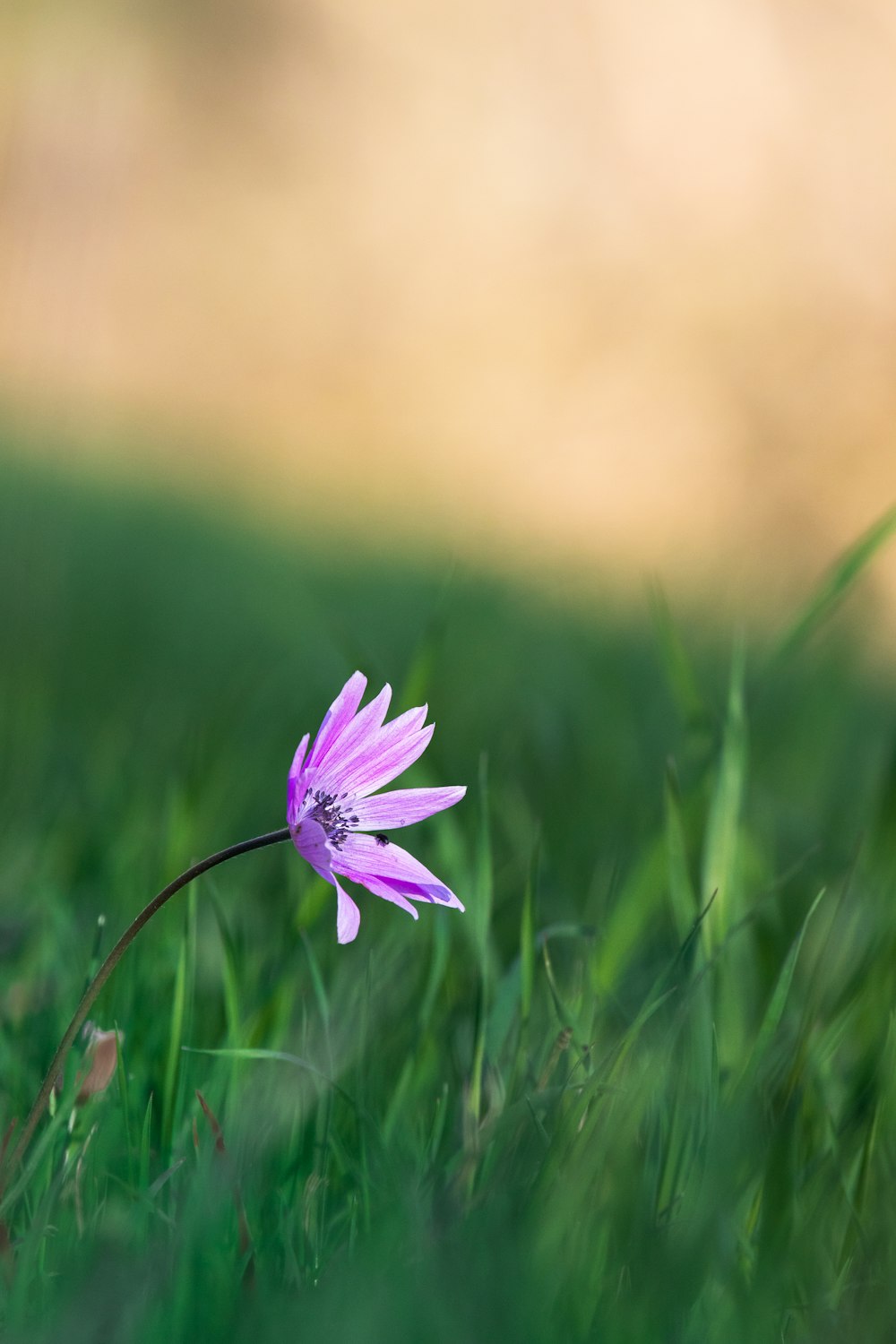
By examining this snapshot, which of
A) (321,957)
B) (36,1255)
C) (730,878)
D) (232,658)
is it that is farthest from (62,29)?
(36,1255)

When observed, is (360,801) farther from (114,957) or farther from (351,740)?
(114,957)

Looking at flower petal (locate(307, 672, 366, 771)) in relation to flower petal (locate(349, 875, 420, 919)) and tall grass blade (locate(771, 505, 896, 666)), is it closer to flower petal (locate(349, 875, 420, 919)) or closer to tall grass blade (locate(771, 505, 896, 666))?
flower petal (locate(349, 875, 420, 919))

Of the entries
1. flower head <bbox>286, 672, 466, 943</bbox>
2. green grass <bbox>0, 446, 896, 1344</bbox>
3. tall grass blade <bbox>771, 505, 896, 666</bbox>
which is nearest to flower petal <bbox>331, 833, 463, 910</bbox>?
flower head <bbox>286, 672, 466, 943</bbox>

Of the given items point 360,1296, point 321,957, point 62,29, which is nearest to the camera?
point 360,1296

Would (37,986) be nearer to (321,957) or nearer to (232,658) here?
(321,957)

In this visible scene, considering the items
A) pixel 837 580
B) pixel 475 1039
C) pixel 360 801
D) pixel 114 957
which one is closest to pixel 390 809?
pixel 360 801

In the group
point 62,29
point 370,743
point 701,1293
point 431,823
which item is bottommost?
point 701,1293
